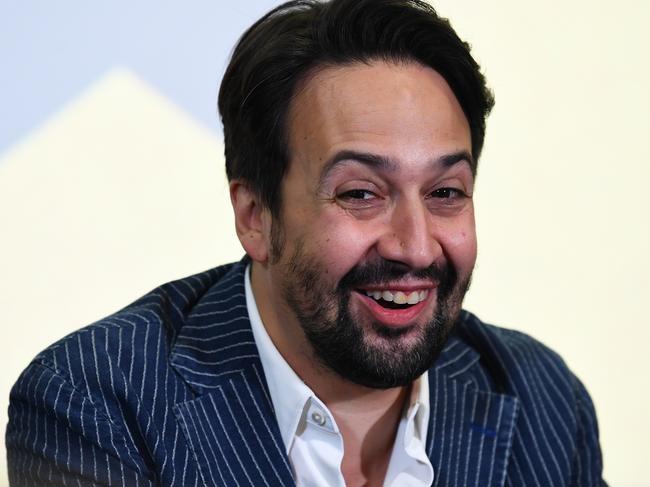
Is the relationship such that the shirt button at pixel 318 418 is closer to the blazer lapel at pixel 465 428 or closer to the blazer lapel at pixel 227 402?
the blazer lapel at pixel 227 402

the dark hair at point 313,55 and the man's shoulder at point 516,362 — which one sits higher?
the dark hair at point 313,55

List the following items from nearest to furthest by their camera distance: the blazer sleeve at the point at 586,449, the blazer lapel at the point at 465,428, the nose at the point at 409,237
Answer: the nose at the point at 409,237, the blazer lapel at the point at 465,428, the blazer sleeve at the point at 586,449

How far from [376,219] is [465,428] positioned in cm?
50

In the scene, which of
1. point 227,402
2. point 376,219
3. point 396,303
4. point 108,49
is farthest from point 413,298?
point 108,49

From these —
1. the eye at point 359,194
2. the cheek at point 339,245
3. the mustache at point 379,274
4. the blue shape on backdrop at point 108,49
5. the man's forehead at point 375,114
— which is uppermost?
the blue shape on backdrop at point 108,49

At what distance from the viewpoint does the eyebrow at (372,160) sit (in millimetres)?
1656

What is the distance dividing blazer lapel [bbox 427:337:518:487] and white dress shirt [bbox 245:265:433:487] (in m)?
0.04

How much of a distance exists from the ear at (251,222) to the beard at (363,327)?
0.10m

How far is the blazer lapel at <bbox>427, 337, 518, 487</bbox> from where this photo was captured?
1.89 meters

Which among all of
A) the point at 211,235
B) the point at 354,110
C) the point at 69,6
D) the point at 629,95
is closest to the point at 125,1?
the point at 69,6

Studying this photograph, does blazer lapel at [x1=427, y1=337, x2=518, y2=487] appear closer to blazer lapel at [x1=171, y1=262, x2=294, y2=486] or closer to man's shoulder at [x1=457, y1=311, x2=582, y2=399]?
man's shoulder at [x1=457, y1=311, x2=582, y2=399]

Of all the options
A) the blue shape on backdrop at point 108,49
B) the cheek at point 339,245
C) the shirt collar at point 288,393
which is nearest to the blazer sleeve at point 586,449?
the shirt collar at point 288,393

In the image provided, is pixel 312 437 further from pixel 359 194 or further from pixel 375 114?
pixel 375 114

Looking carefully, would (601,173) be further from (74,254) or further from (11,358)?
(11,358)
